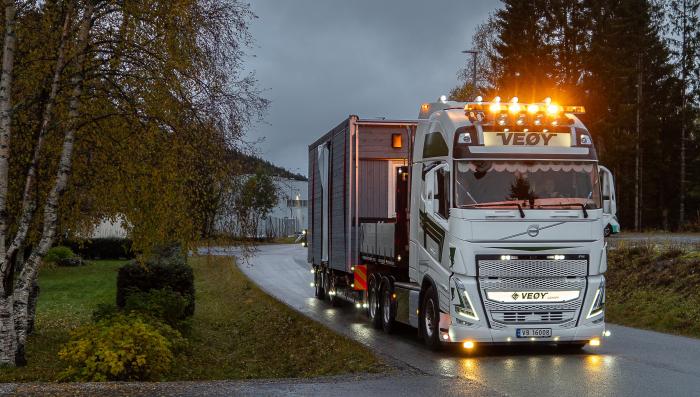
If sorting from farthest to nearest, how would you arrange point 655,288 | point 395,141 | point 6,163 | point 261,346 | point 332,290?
point 332,290
point 655,288
point 395,141
point 261,346
point 6,163

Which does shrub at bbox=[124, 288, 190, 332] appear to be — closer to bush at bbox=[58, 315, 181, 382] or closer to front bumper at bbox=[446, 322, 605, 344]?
bush at bbox=[58, 315, 181, 382]

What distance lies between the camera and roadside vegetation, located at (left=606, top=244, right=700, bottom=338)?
731 inches

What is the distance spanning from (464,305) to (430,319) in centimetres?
149

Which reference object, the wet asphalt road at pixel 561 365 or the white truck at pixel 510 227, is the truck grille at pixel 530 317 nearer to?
the white truck at pixel 510 227

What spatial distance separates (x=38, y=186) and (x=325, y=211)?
8968 millimetres

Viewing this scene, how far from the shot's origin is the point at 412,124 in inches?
726

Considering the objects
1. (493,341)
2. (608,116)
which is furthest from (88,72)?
(608,116)

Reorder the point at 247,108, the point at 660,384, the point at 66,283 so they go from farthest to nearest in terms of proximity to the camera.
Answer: the point at 66,283 → the point at 247,108 → the point at 660,384

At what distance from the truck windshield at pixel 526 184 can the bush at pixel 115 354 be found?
469cm

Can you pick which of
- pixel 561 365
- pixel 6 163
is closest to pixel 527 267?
pixel 561 365

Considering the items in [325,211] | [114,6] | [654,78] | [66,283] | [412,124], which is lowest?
A: [66,283]

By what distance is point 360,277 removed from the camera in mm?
18469

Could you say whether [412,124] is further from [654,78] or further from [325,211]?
[654,78]

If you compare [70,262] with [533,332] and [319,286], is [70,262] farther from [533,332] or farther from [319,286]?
[533,332]
